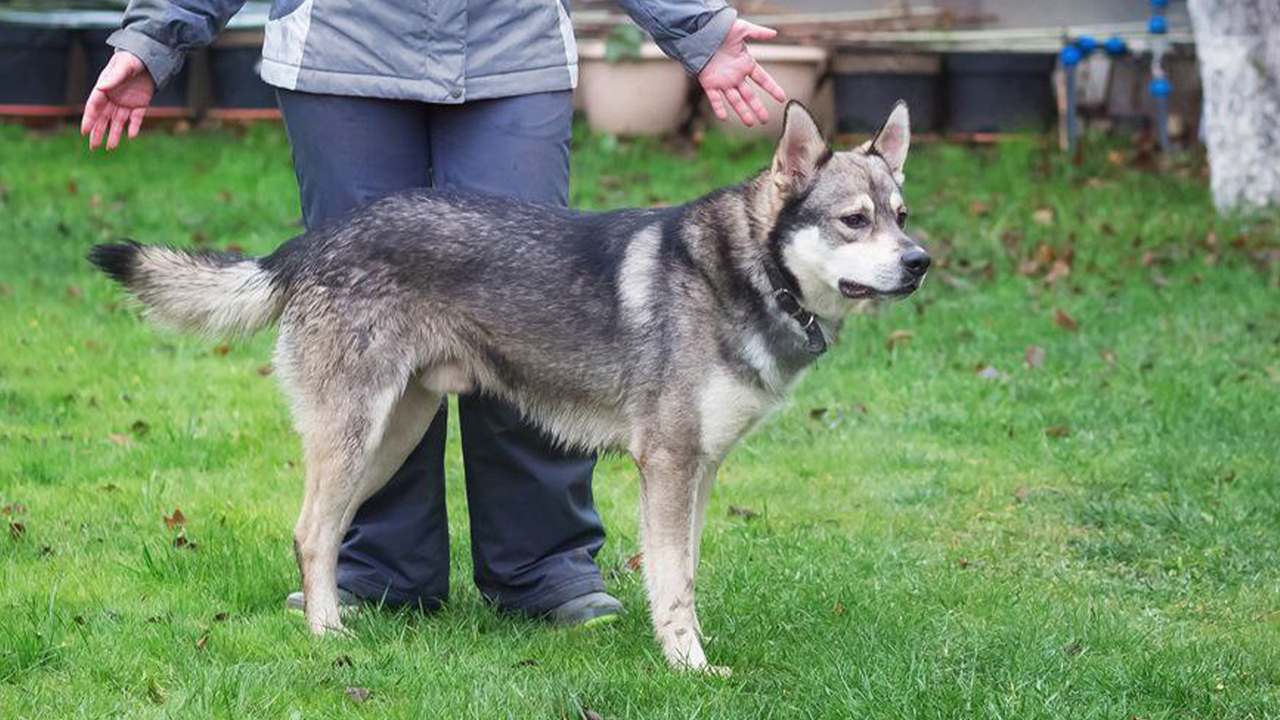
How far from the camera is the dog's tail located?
4289 millimetres

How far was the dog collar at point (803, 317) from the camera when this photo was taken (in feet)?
13.5

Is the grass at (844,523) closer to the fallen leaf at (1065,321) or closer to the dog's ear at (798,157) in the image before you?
the fallen leaf at (1065,321)

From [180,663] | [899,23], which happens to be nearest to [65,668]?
[180,663]

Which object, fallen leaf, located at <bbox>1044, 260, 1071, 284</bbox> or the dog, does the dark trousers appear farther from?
fallen leaf, located at <bbox>1044, 260, 1071, 284</bbox>

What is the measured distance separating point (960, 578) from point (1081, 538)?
2.24ft

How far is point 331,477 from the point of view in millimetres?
4234

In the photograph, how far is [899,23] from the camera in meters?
14.4

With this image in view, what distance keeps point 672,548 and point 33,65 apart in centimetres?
1087

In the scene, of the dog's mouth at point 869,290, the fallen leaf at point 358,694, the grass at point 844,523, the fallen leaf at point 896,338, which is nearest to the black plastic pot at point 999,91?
the grass at point 844,523

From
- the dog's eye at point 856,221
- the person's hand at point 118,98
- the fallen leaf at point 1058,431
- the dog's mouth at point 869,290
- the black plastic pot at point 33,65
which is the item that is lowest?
the fallen leaf at point 1058,431

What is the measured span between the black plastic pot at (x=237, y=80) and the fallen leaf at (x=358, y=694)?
10.3m

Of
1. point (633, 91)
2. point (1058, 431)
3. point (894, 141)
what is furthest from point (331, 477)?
point (633, 91)

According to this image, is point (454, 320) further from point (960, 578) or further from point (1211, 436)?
point (1211, 436)

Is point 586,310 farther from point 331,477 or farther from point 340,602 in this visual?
point 340,602
